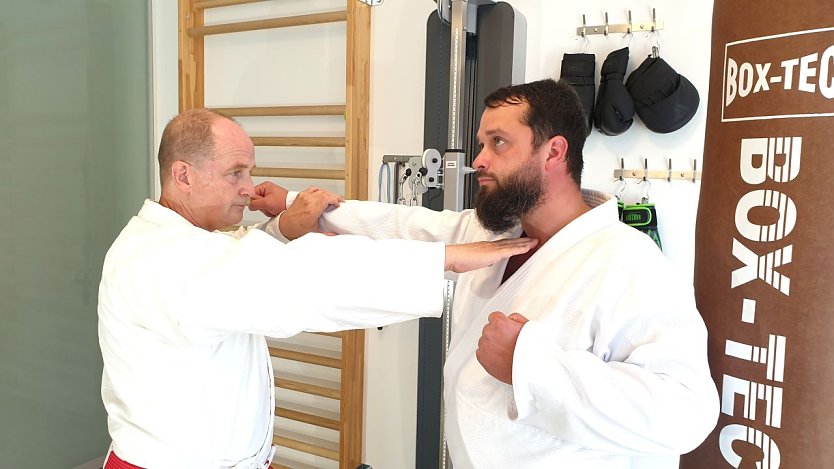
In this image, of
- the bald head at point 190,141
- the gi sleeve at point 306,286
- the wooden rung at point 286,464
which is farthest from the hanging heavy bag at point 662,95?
the wooden rung at point 286,464

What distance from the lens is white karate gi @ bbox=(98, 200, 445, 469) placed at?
120 cm

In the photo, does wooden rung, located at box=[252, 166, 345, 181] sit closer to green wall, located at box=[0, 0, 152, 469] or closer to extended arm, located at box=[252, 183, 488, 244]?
green wall, located at box=[0, 0, 152, 469]

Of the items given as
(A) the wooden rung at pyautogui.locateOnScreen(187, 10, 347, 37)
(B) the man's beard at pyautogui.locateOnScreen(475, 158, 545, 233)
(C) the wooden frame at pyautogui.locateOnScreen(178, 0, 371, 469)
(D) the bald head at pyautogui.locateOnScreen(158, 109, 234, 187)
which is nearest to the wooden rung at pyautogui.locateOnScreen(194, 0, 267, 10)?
(C) the wooden frame at pyautogui.locateOnScreen(178, 0, 371, 469)

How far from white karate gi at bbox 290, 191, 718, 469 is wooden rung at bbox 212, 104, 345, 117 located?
1.63m

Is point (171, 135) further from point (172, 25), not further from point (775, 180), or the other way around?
point (172, 25)

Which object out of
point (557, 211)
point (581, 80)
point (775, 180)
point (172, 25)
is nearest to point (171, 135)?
point (557, 211)

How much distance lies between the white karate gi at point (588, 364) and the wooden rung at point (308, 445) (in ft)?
5.78

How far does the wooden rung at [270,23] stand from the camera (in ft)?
9.62

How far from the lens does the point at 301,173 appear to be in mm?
3076

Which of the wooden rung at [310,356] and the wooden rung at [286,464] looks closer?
the wooden rung at [310,356]

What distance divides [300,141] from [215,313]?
1.94 m

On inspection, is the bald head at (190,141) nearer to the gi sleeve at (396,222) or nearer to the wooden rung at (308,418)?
the gi sleeve at (396,222)

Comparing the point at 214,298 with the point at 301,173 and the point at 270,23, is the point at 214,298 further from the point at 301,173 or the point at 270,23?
the point at 270,23

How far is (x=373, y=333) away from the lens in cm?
312
